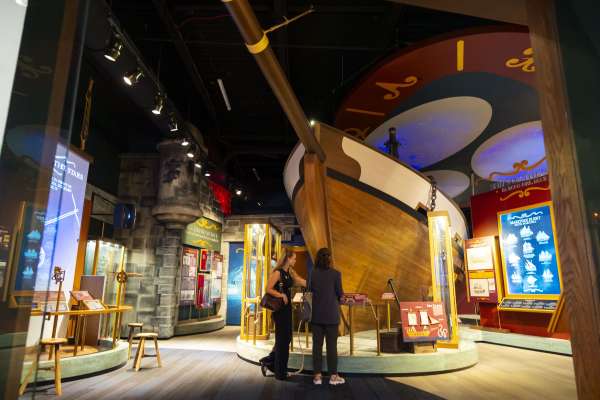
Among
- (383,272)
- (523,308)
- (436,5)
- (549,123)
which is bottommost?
(523,308)

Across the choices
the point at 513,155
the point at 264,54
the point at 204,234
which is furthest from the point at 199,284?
the point at 513,155

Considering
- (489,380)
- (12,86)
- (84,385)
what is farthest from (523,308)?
(12,86)

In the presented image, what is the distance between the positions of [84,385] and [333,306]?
2513 millimetres

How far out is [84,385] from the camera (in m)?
3.57

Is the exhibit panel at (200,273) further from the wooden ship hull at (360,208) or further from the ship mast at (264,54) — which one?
the ship mast at (264,54)

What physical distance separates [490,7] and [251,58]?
572 centimetres

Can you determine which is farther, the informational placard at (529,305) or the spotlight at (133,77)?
the informational placard at (529,305)

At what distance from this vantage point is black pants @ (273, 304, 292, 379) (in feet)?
12.2

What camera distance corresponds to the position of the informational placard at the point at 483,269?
6.87 metres

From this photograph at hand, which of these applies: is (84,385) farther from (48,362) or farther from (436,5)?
(436,5)

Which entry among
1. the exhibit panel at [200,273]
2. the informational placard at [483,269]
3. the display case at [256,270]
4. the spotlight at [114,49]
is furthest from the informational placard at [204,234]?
the informational placard at [483,269]

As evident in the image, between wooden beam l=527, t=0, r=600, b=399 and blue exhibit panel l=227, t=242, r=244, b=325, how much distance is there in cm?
915

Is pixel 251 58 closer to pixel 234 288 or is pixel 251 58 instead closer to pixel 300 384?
pixel 300 384

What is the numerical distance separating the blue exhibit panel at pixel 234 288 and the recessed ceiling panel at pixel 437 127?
493cm
